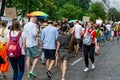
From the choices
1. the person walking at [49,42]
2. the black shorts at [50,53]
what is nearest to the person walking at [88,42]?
the person walking at [49,42]

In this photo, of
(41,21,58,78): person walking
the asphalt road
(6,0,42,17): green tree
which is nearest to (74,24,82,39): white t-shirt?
(6,0,42,17): green tree

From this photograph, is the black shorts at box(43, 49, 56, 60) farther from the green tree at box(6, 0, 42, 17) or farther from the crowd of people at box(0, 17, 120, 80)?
the green tree at box(6, 0, 42, 17)

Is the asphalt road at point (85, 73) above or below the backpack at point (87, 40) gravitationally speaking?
below

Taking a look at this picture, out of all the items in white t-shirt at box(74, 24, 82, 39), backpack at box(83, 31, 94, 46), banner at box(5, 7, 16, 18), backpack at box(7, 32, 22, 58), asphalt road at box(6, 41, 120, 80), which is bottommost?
asphalt road at box(6, 41, 120, 80)

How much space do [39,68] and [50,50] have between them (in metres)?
2.46

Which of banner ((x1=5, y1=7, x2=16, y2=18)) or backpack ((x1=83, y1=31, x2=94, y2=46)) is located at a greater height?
banner ((x1=5, y1=7, x2=16, y2=18))

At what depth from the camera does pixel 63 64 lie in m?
11.6

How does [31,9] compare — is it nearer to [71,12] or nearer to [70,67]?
[70,67]

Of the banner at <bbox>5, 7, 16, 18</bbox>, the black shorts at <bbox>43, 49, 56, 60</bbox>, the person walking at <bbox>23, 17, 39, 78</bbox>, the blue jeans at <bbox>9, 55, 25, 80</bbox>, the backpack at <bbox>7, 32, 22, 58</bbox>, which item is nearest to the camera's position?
the backpack at <bbox>7, 32, 22, 58</bbox>

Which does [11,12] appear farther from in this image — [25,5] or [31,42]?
[31,42]

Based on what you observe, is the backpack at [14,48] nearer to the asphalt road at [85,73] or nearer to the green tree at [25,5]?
the asphalt road at [85,73]

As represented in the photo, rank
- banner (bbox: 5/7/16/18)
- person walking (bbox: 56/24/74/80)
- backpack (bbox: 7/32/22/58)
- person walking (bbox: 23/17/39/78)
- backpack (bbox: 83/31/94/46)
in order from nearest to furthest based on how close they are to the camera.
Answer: backpack (bbox: 7/32/22/58) < person walking (bbox: 56/24/74/80) < person walking (bbox: 23/17/39/78) < backpack (bbox: 83/31/94/46) < banner (bbox: 5/7/16/18)

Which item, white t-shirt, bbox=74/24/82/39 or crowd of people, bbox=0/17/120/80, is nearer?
crowd of people, bbox=0/17/120/80

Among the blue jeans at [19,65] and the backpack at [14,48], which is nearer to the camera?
the backpack at [14,48]
